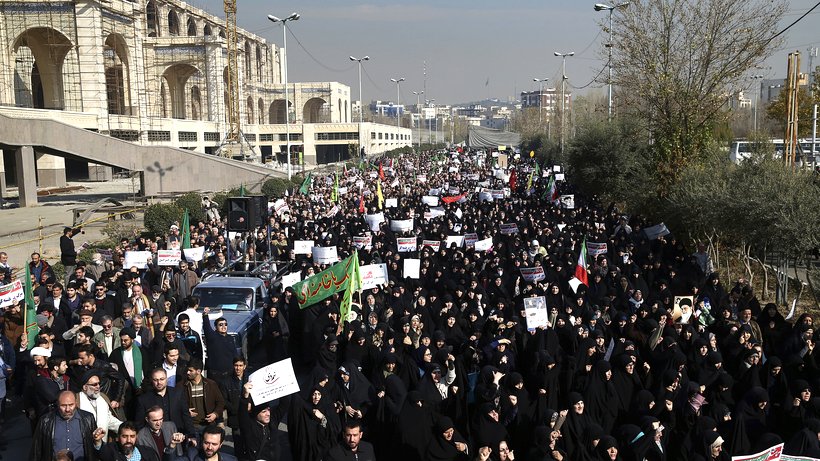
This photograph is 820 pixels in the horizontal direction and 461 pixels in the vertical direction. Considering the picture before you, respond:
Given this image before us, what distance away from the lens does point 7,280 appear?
1281 centimetres

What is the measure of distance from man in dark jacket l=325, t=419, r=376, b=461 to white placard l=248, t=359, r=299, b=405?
39.8 inches

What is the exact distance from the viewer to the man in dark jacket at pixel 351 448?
6.46 meters

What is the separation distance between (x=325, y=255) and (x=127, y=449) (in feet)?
33.4

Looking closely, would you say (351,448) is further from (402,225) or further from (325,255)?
(402,225)

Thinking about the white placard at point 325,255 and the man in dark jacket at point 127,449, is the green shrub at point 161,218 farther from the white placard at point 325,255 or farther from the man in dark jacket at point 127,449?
the man in dark jacket at point 127,449

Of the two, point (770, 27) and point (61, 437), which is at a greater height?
point (770, 27)

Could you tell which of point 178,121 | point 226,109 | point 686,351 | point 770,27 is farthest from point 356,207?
point 226,109

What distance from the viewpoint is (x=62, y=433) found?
621 cm

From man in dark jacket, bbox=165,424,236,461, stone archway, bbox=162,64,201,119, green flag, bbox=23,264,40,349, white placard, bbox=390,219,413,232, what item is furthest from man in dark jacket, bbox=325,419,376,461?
stone archway, bbox=162,64,201,119

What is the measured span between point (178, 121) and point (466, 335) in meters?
54.7

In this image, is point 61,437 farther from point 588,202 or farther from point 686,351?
point 588,202

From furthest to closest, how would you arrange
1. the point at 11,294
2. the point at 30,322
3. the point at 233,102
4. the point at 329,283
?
the point at 233,102, the point at 329,283, the point at 11,294, the point at 30,322

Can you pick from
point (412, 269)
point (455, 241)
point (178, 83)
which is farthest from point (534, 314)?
point (178, 83)

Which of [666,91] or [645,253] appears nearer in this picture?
[645,253]
